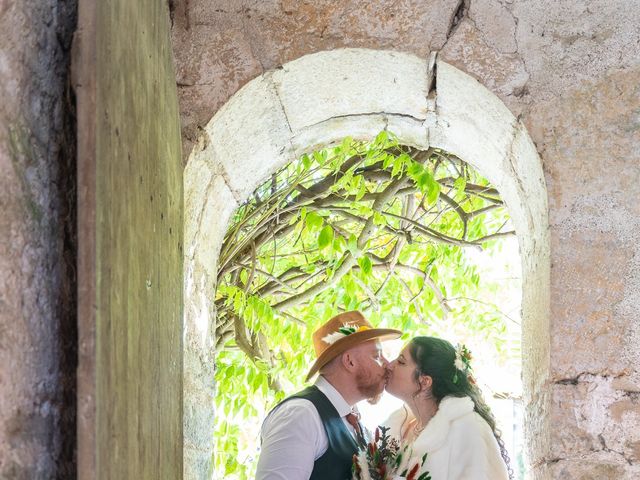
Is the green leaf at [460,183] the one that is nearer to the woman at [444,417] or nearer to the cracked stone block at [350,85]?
the woman at [444,417]

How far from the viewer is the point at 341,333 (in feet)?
10.2

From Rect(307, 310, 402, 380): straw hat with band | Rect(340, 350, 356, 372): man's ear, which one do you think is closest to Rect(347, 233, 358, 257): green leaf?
Rect(307, 310, 402, 380): straw hat with band

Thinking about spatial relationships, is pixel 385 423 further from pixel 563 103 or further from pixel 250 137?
pixel 563 103

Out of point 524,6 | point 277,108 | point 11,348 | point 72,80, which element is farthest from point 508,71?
point 11,348

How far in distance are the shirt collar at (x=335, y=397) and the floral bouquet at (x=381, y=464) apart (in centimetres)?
17

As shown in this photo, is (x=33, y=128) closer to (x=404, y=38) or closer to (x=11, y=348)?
(x=11, y=348)

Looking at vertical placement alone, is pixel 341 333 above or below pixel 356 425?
above

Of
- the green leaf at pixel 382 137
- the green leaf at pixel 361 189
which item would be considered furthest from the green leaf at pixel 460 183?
the green leaf at pixel 382 137

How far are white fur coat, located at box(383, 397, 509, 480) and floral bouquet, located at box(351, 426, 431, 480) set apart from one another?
0.07ft

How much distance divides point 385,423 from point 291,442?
26.2 inches

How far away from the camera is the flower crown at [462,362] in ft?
9.53

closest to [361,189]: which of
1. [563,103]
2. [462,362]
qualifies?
[462,362]

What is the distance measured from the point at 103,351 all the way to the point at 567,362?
1.26 metres

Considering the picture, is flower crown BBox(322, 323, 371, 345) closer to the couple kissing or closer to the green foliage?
the couple kissing
